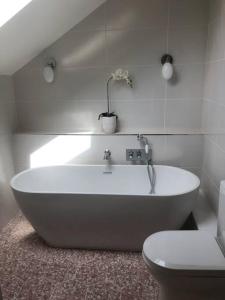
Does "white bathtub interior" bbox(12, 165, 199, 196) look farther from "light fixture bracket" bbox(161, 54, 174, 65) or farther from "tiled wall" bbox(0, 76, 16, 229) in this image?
"light fixture bracket" bbox(161, 54, 174, 65)

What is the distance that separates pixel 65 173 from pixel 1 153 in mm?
634

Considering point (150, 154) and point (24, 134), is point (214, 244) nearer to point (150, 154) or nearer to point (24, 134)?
point (150, 154)

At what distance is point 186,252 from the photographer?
1.31 meters

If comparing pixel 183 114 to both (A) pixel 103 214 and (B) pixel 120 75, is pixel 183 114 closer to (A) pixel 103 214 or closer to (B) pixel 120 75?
(B) pixel 120 75

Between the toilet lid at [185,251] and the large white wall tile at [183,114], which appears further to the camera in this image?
the large white wall tile at [183,114]

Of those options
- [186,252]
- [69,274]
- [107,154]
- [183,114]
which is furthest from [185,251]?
[183,114]

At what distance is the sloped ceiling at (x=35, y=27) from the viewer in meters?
1.75

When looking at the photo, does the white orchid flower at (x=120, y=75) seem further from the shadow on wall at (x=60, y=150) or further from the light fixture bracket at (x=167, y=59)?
the shadow on wall at (x=60, y=150)

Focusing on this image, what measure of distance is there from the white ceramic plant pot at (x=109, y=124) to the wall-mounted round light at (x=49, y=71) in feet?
2.22

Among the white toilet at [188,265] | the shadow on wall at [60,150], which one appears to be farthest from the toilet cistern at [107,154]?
the white toilet at [188,265]

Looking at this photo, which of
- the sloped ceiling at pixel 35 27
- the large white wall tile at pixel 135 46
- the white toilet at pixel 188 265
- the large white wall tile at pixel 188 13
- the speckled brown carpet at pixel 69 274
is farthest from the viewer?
the large white wall tile at pixel 135 46

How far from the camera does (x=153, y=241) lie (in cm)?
140

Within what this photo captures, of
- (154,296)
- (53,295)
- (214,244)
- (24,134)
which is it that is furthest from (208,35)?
(53,295)

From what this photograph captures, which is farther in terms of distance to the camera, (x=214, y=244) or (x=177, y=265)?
(x=214, y=244)
